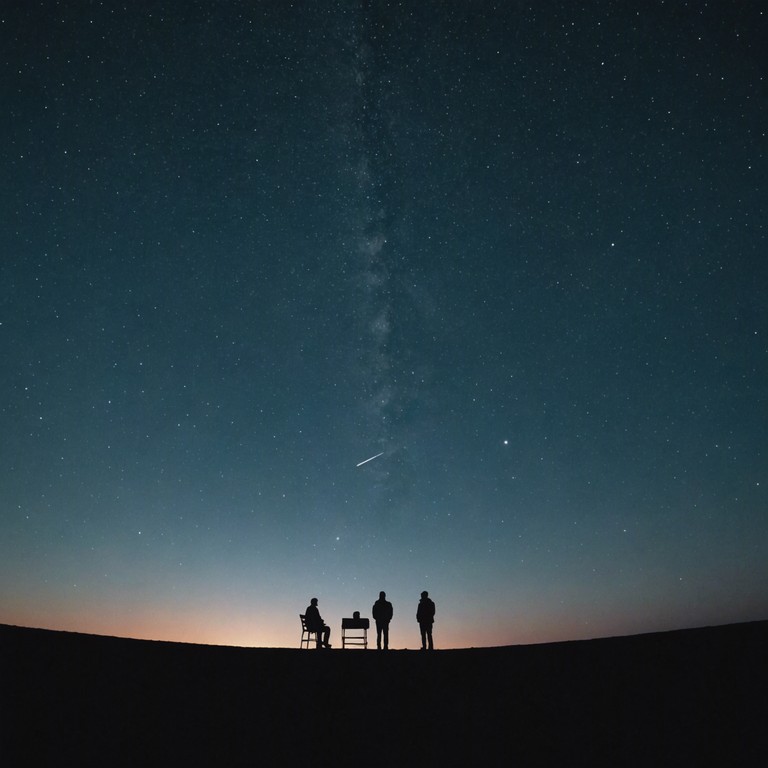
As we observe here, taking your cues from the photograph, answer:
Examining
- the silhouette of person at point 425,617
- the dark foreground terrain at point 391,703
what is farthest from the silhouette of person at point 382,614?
the dark foreground terrain at point 391,703

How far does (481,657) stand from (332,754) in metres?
1.98

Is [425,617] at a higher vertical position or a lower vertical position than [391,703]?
higher

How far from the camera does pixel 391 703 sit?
537 centimetres

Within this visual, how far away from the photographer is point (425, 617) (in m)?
8.96

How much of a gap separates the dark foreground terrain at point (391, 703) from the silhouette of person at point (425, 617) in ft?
11.2

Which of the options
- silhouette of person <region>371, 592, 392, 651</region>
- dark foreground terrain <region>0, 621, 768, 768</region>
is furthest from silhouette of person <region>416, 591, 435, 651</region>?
dark foreground terrain <region>0, 621, 768, 768</region>

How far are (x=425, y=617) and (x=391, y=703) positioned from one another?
12.3 feet

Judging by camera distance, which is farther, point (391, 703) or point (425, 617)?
point (425, 617)

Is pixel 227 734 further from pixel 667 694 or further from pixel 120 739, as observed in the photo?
pixel 667 694

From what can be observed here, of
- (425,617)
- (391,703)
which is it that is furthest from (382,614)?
(391,703)

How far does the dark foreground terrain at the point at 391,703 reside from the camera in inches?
180

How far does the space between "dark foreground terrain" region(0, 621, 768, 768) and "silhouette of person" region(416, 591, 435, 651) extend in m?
3.40

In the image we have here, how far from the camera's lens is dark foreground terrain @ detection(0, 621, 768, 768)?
15.0 feet

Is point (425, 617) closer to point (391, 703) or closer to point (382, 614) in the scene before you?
point (382, 614)
